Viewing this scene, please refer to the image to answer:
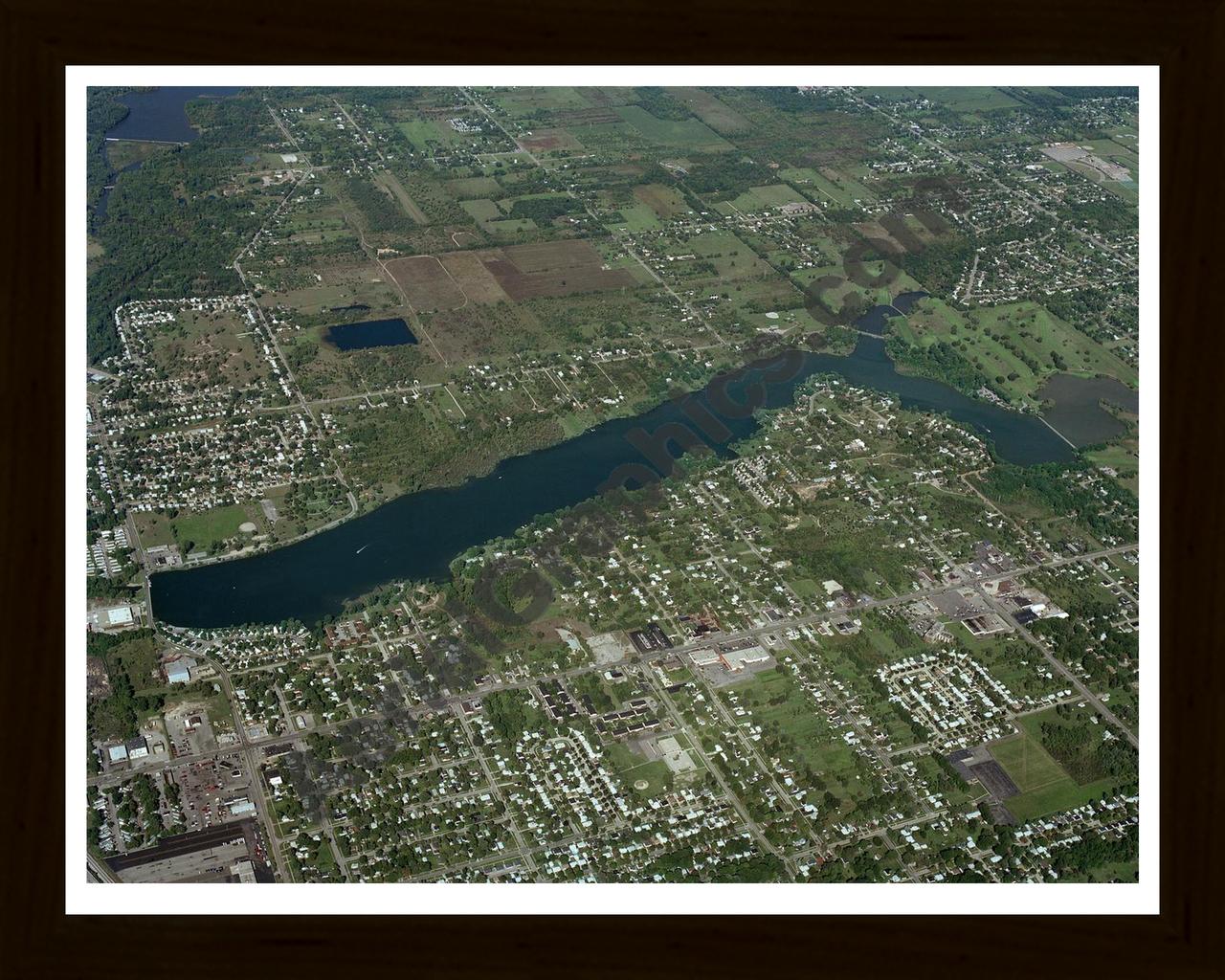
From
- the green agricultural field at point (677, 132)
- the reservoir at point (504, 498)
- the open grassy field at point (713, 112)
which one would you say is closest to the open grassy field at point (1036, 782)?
the reservoir at point (504, 498)

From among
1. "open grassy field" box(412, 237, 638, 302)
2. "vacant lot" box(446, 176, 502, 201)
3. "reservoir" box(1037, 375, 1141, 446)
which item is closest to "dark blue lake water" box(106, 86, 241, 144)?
"vacant lot" box(446, 176, 502, 201)

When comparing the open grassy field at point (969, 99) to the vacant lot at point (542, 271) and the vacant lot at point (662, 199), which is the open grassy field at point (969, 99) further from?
the vacant lot at point (542, 271)

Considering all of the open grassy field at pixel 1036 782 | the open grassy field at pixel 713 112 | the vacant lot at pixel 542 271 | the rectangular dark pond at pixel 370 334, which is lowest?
the rectangular dark pond at pixel 370 334

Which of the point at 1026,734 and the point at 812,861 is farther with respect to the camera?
the point at 1026,734

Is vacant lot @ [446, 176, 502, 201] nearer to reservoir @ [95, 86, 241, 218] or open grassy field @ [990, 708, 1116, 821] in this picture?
reservoir @ [95, 86, 241, 218]
